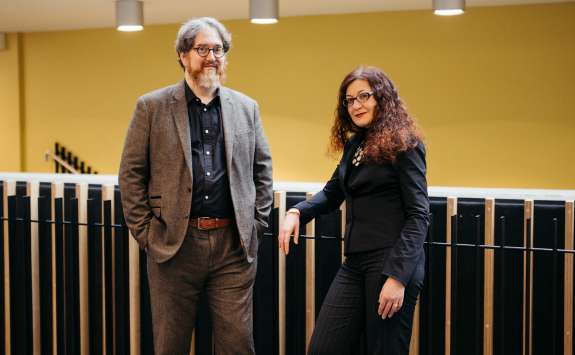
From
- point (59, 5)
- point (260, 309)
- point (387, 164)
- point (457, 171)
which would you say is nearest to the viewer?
point (387, 164)

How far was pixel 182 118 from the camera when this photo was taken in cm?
245

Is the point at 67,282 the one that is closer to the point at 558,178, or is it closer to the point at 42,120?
the point at 558,178

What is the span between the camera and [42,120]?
10273mm

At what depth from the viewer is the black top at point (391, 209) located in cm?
214

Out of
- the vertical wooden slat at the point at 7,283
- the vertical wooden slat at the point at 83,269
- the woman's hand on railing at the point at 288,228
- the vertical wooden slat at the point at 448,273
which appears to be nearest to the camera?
the woman's hand on railing at the point at 288,228

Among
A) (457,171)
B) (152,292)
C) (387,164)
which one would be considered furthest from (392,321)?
(457,171)

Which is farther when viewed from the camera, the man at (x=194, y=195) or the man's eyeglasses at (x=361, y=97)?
the man at (x=194, y=195)

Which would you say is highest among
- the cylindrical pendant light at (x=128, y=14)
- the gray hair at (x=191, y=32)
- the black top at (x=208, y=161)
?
the cylindrical pendant light at (x=128, y=14)

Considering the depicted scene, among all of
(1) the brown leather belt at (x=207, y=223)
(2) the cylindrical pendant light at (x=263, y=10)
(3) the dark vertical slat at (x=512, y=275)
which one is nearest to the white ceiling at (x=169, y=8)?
(2) the cylindrical pendant light at (x=263, y=10)

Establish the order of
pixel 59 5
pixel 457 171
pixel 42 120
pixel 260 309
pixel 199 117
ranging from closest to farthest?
pixel 199 117 → pixel 260 309 → pixel 59 5 → pixel 457 171 → pixel 42 120

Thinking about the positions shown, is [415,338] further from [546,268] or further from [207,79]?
[207,79]

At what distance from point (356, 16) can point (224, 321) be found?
6.49 metres

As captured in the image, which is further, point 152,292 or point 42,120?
point 42,120

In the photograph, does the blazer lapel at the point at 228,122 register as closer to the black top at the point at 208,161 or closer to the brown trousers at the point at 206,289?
the black top at the point at 208,161
